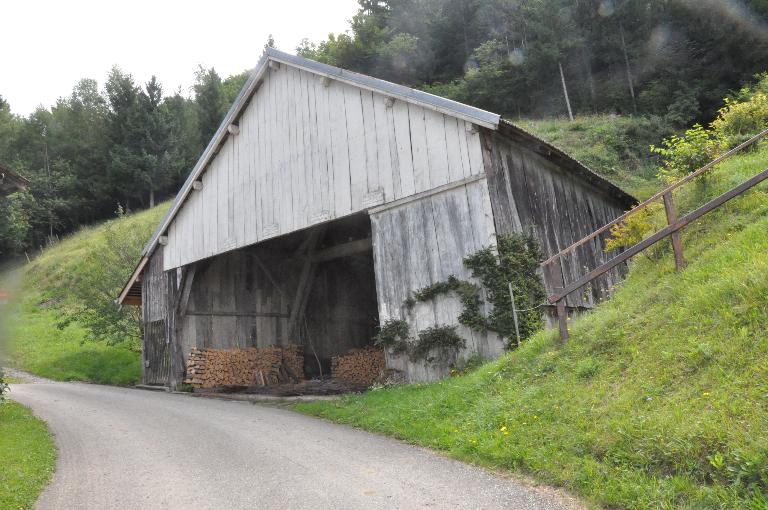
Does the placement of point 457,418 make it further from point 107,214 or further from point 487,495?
point 107,214

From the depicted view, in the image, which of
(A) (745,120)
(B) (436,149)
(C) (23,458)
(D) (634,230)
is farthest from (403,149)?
(C) (23,458)

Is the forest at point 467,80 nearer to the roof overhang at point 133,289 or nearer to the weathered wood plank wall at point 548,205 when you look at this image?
the roof overhang at point 133,289

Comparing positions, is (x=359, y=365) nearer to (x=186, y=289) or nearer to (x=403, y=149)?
(x=186, y=289)

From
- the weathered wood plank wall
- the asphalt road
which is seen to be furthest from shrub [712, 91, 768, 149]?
the asphalt road

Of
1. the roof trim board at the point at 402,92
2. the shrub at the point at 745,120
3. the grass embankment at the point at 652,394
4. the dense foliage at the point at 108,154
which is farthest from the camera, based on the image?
the dense foliage at the point at 108,154

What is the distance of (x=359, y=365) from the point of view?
707 inches

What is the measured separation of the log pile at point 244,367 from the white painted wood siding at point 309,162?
3.04m

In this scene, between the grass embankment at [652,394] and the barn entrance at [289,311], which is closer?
the grass embankment at [652,394]

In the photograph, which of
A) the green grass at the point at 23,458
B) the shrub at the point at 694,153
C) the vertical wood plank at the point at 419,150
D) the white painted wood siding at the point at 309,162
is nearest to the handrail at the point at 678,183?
the shrub at the point at 694,153

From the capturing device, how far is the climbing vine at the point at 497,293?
967cm

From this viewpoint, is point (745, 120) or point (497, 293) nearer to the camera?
point (497, 293)

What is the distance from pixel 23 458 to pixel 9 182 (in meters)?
5.03

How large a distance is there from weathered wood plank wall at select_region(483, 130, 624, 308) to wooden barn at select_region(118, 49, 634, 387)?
0.15 ft

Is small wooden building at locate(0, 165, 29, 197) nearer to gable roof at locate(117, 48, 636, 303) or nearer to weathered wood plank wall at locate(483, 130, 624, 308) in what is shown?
gable roof at locate(117, 48, 636, 303)
